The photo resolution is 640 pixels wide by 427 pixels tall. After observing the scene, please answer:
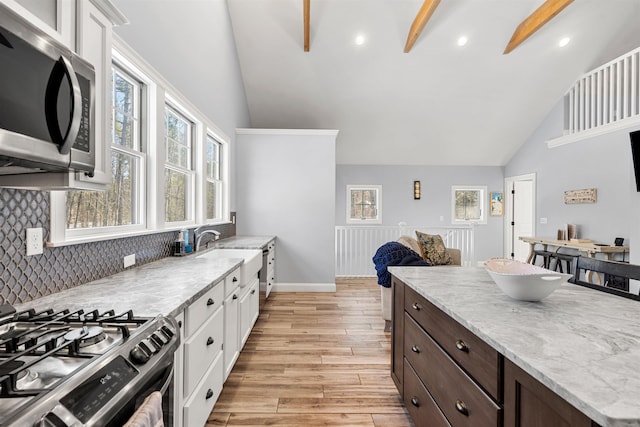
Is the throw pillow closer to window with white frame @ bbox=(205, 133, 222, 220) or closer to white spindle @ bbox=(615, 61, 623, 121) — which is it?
window with white frame @ bbox=(205, 133, 222, 220)

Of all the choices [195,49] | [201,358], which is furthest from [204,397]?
[195,49]

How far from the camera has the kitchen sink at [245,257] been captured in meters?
2.64

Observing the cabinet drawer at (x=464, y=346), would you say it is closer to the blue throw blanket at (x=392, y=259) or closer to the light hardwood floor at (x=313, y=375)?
the light hardwood floor at (x=313, y=375)

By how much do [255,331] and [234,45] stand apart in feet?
13.7

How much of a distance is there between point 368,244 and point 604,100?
457 centimetres

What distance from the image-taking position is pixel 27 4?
1003 millimetres

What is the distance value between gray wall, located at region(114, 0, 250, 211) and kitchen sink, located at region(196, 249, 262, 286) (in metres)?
1.35

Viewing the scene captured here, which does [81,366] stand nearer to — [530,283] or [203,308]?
[203,308]

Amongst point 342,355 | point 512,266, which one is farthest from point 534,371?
point 342,355

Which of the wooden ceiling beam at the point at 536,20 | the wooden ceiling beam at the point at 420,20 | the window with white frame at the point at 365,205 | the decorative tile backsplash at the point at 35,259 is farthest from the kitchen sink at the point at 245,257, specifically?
the wooden ceiling beam at the point at 536,20

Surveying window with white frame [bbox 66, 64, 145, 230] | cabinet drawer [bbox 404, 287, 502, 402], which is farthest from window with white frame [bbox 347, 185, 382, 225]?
cabinet drawer [bbox 404, 287, 502, 402]

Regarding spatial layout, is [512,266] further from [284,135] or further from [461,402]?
[284,135]

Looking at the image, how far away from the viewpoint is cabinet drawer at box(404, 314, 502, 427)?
3.47 feet

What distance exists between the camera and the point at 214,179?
13.6ft
